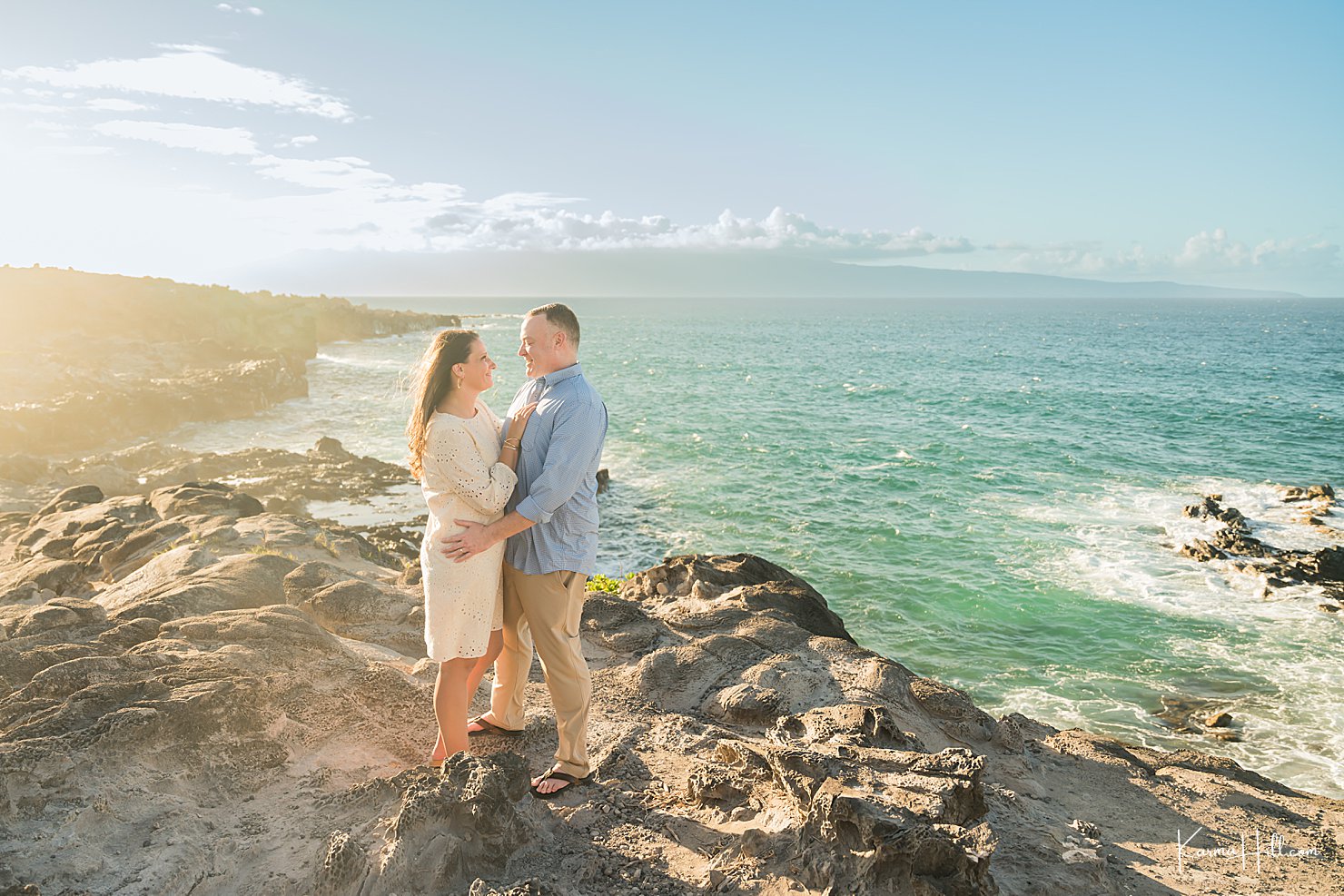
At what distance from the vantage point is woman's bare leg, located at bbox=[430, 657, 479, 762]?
512cm

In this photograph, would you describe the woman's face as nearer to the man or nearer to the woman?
the woman

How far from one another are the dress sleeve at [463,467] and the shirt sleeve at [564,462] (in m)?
0.21

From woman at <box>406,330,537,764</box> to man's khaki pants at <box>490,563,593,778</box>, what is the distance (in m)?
0.24

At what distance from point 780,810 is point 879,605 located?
13.4 meters

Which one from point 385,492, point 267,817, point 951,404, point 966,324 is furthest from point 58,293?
point 966,324

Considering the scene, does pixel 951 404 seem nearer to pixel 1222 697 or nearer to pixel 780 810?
pixel 1222 697

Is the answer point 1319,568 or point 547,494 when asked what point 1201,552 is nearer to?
point 1319,568

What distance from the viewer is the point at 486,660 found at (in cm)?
532

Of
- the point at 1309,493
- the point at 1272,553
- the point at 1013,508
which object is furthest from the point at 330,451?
the point at 1309,493

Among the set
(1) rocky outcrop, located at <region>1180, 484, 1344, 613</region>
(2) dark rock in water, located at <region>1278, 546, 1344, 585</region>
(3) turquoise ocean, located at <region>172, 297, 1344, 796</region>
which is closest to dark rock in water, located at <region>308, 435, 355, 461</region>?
(3) turquoise ocean, located at <region>172, 297, 1344, 796</region>

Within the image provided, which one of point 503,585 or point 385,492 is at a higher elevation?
point 503,585

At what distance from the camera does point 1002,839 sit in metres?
4.96

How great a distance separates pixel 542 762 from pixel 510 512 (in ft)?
6.91

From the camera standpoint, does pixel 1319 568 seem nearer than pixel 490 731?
No
